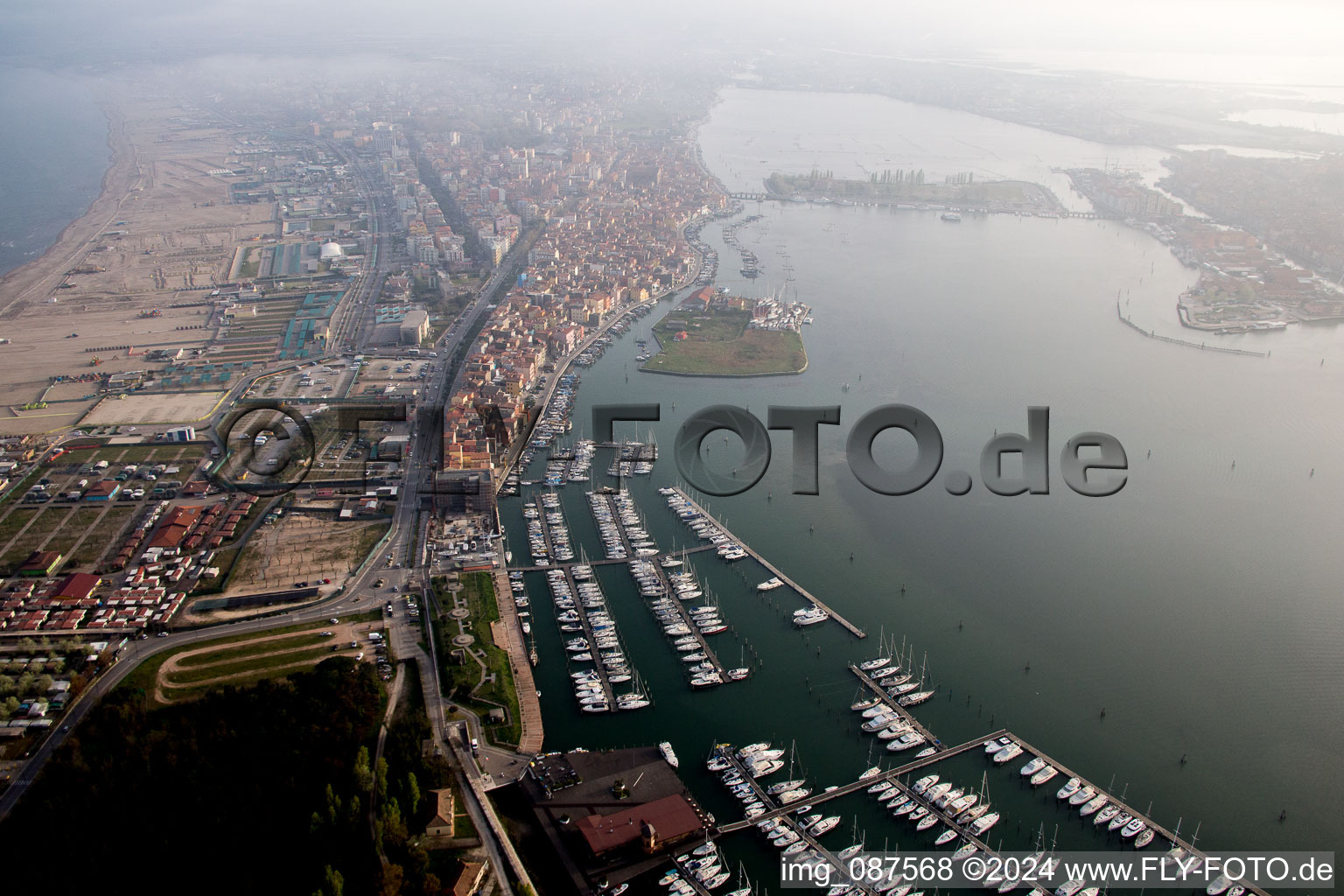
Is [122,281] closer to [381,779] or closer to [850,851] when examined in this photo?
[381,779]

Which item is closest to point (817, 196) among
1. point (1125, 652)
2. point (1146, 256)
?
point (1146, 256)

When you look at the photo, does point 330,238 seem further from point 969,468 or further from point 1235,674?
point 1235,674

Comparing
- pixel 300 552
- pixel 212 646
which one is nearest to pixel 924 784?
pixel 212 646

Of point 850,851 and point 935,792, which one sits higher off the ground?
point 935,792

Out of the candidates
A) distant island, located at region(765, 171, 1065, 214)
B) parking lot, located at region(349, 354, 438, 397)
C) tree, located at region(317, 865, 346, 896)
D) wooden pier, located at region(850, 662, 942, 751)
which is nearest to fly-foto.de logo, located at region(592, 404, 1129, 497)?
wooden pier, located at region(850, 662, 942, 751)

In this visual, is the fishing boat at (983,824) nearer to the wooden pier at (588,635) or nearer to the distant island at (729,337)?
the wooden pier at (588,635)

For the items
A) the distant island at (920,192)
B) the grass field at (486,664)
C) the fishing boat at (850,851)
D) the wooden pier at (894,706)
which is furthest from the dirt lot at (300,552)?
the distant island at (920,192)
